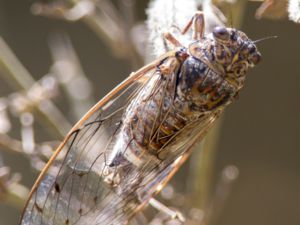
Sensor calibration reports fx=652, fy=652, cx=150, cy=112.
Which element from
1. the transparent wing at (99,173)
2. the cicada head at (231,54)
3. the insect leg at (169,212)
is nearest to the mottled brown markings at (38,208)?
the transparent wing at (99,173)

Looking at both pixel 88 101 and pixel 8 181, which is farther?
pixel 88 101

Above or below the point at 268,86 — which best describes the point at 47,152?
above

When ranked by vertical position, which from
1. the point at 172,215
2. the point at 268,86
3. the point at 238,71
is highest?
the point at 238,71

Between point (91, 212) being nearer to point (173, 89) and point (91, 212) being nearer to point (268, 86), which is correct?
point (173, 89)

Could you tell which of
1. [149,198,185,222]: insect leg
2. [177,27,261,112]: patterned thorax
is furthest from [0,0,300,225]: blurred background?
[177,27,261,112]: patterned thorax

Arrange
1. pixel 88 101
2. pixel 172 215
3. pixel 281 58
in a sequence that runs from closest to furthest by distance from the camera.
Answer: pixel 172 215
pixel 88 101
pixel 281 58

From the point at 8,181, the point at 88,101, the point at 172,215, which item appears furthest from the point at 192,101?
the point at 88,101

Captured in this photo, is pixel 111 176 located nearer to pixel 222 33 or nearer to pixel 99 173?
pixel 99 173

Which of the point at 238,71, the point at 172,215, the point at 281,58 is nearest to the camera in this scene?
the point at 238,71
